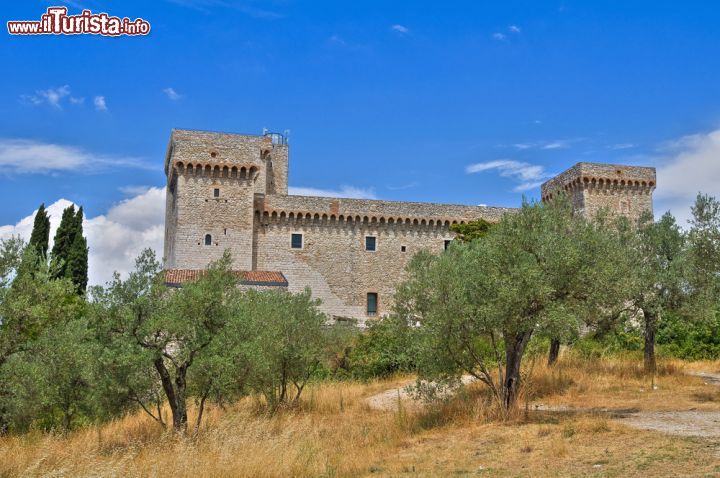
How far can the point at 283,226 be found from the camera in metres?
34.3

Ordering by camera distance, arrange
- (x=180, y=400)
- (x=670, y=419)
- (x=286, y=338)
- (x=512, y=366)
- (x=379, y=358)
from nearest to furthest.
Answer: (x=180, y=400) < (x=670, y=419) < (x=512, y=366) < (x=286, y=338) < (x=379, y=358)

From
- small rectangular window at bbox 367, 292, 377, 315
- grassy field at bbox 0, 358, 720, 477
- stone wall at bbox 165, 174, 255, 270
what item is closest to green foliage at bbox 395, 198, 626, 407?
grassy field at bbox 0, 358, 720, 477

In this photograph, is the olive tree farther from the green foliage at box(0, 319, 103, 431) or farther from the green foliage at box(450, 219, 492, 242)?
the green foliage at box(450, 219, 492, 242)

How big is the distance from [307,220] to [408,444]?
24239 millimetres

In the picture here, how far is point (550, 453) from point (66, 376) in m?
9.14

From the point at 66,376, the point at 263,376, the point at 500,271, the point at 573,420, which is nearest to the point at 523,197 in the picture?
the point at 500,271

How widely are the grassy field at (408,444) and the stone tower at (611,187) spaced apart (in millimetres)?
20013

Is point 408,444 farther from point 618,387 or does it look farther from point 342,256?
point 342,256

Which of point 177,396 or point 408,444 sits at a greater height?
point 177,396

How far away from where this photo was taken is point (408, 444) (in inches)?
441

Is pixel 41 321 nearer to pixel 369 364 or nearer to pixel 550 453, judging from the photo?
pixel 550 453

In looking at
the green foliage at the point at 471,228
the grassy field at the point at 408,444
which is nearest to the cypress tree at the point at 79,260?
the green foliage at the point at 471,228

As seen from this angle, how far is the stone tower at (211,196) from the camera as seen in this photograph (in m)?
31.3

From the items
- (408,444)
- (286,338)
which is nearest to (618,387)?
(408,444)
